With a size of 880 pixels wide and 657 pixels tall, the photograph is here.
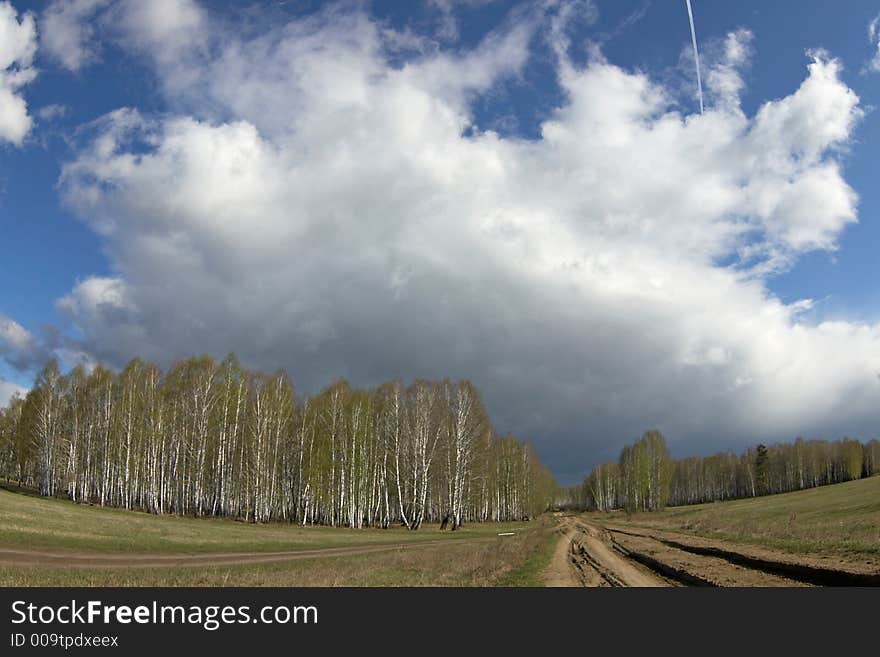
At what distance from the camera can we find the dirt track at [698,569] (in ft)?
56.4

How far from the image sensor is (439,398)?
2569 inches

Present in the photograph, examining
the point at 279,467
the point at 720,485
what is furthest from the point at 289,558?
the point at 720,485

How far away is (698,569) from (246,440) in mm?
56523

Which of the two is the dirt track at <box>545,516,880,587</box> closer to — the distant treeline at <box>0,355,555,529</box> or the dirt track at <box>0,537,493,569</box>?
the dirt track at <box>0,537,493,569</box>

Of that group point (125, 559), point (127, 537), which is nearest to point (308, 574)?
point (125, 559)

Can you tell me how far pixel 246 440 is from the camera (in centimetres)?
6644

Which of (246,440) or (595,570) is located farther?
(246,440)

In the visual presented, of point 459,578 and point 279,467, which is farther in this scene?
point 279,467

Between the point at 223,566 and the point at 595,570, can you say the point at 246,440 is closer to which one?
the point at 223,566

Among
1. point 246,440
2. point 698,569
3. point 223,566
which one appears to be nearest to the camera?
point 698,569

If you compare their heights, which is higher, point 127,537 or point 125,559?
point 125,559

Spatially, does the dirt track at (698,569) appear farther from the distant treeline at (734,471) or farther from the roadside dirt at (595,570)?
the distant treeline at (734,471)

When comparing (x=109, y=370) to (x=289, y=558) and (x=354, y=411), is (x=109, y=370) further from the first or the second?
(x=289, y=558)
